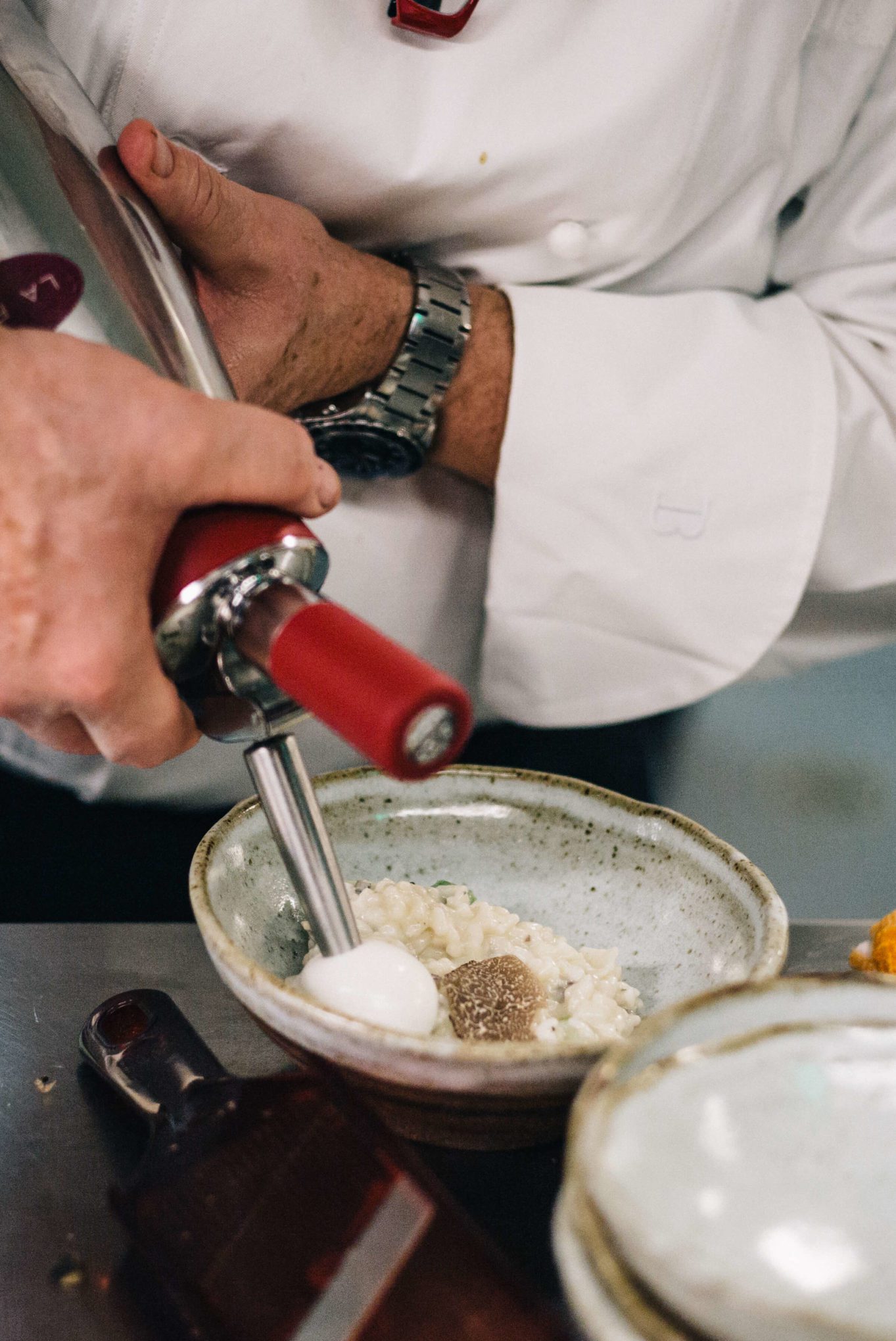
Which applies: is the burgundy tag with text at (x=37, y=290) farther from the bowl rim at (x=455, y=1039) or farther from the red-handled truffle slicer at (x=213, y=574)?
the bowl rim at (x=455, y=1039)

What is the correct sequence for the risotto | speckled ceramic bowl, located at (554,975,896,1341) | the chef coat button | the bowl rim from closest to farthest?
speckled ceramic bowl, located at (554,975,896,1341)
the bowl rim
the risotto
the chef coat button

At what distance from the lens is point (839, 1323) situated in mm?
215

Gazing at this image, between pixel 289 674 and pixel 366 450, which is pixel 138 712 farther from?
pixel 366 450

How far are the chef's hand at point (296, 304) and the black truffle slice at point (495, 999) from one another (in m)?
0.39

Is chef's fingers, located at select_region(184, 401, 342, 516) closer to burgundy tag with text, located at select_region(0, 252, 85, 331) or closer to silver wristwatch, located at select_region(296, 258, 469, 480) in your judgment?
burgundy tag with text, located at select_region(0, 252, 85, 331)

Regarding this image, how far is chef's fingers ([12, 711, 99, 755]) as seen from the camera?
453 millimetres

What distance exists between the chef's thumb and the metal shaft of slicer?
317 mm

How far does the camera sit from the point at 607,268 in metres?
0.79

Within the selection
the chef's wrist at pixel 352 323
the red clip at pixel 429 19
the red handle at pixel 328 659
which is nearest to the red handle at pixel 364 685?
the red handle at pixel 328 659

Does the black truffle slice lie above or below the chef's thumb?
below

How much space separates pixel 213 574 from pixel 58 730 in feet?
0.43

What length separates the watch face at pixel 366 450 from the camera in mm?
720

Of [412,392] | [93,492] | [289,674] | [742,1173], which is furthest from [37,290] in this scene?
[742,1173]

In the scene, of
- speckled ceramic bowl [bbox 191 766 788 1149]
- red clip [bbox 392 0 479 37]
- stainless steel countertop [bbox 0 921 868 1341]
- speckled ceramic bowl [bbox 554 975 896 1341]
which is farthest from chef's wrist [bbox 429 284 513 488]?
speckled ceramic bowl [bbox 554 975 896 1341]
